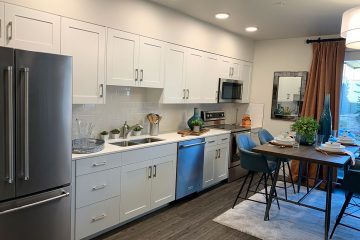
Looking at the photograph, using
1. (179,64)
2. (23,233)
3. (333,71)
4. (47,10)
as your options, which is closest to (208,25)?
(179,64)

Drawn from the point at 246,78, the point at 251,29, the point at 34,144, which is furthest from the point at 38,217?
the point at 246,78

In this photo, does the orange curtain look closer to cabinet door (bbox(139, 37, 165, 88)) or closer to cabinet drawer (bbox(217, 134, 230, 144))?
cabinet drawer (bbox(217, 134, 230, 144))

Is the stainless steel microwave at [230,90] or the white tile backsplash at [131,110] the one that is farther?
the stainless steel microwave at [230,90]

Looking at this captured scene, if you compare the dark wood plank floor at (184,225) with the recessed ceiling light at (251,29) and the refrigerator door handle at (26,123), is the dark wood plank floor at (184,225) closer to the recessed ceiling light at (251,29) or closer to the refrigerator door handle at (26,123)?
the refrigerator door handle at (26,123)

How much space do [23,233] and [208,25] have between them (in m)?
3.63

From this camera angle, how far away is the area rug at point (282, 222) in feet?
10.3

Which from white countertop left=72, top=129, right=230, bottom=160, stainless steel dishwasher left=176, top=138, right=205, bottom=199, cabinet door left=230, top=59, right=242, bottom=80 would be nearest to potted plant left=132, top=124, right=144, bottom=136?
white countertop left=72, top=129, right=230, bottom=160

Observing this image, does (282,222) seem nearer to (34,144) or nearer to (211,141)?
(211,141)

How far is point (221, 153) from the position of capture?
4.55 m

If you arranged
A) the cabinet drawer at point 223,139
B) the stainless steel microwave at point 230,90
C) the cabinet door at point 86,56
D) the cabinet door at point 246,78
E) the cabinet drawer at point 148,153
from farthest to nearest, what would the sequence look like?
the cabinet door at point 246,78
the stainless steel microwave at point 230,90
the cabinet drawer at point 223,139
the cabinet drawer at point 148,153
the cabinet door at point 86,56

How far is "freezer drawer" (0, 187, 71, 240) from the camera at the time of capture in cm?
201

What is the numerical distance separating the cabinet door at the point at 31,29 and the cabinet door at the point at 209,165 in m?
2.50

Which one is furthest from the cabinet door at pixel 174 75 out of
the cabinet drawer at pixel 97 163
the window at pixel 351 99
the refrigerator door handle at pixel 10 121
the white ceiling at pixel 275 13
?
the window at pixel 351 99

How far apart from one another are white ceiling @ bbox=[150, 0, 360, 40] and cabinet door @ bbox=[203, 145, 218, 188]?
1.89 metres
